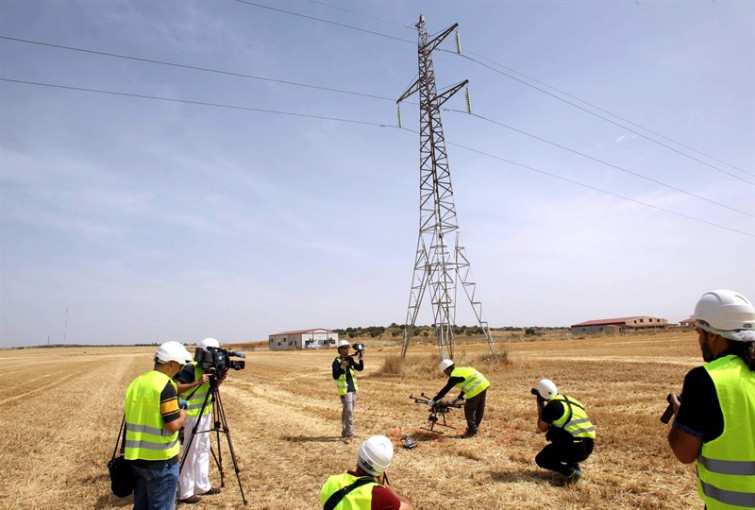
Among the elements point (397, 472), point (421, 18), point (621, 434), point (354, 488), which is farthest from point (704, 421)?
point (421, 18)

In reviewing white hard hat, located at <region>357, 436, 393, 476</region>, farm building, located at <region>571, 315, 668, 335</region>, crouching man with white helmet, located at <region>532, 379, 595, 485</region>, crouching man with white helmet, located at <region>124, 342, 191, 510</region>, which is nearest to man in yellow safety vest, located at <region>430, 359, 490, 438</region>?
crouching man with white helmet, located at <region>532, 379, 595, 485</region>

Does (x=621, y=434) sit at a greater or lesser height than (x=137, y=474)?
lesser

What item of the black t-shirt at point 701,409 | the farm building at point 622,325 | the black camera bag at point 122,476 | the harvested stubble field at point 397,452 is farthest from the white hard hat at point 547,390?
the farm building at point 622,325

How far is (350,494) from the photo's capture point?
11.5 ft

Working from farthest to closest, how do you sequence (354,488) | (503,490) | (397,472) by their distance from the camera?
(397,472), (503,490), (354,488)

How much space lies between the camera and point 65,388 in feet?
75.0

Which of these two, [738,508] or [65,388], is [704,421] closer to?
[738,508]

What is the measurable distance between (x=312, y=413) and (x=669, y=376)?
15047 millimetres

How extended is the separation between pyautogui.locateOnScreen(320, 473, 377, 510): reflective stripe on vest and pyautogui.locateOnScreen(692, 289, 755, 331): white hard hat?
2.98 meters

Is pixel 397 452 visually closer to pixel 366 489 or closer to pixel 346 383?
pixel 346 383

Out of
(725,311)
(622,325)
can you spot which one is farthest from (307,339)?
(725,311)

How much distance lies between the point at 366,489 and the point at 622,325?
4549 inches

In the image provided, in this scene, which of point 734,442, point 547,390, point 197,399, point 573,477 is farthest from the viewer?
point 547,390

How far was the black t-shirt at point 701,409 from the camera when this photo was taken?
2785mm
